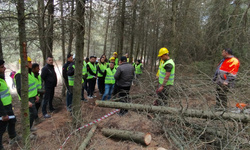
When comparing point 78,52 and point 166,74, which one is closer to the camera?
point 78,52

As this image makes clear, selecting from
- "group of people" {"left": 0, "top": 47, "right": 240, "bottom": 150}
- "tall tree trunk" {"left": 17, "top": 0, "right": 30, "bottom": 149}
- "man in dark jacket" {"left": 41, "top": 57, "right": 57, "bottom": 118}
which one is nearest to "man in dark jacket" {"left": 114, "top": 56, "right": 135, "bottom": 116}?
"group of people" {"left": 0, "top": 47, "right": 240, "bottom": 150}

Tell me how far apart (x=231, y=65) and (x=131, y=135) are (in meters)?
3.33

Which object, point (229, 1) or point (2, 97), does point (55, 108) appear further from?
point (229, 1)

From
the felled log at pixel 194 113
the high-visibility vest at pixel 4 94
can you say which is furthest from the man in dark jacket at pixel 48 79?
the felled log at pixel 194 113

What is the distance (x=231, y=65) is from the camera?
392 cm

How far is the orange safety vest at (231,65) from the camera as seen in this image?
3889mm

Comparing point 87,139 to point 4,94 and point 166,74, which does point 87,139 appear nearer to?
point 4,94

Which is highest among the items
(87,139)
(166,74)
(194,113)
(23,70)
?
(23,70)

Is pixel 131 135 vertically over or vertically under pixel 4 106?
under

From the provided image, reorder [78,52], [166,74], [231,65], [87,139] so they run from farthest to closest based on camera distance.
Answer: [231,65] → [166,74] → [78,52] → [87,139]

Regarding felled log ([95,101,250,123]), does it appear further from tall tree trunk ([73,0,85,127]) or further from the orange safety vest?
the orange safety vest

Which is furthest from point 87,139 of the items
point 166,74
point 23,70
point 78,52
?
point 166,74

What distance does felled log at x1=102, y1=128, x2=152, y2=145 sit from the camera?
2.86 m

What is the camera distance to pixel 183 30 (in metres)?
8.23
